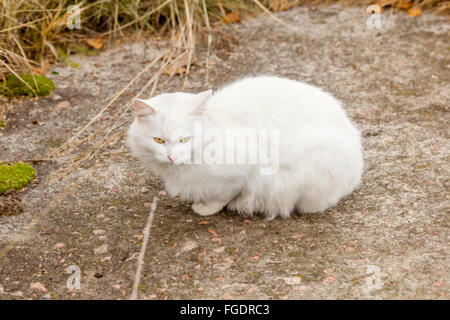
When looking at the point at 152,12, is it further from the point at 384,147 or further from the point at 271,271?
the point at 271,271

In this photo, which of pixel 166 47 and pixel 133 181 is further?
pixel 166 47

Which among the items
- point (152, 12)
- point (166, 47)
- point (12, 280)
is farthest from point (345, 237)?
point (152, 12)

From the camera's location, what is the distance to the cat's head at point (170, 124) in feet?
10.0

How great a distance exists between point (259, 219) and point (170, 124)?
0.89m

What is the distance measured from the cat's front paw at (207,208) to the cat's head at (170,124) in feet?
1.62

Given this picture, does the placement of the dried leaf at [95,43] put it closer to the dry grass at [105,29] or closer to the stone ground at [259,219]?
the dry grass at [105,29]

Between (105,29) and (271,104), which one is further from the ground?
(105,29)

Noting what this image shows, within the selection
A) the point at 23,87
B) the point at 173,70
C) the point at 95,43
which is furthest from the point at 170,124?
the point at 95,43

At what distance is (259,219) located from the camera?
3547 millimetres

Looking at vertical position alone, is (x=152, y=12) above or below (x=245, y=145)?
above

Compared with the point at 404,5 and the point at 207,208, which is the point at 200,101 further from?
the point at 404,5

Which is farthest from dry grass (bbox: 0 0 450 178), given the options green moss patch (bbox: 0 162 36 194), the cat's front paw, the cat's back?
the cat's back

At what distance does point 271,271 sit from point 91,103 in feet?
8.92

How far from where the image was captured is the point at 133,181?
13.2 feet
